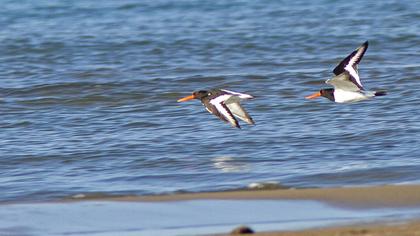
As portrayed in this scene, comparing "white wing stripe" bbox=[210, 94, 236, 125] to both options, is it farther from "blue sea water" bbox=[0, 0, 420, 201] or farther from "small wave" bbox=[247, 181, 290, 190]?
"small wave" bbox=[247, 181, 290, 190]

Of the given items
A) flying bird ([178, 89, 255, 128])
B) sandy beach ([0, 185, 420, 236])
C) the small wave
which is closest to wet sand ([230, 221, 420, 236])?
sandy beach ([0, 185, 420, 236])

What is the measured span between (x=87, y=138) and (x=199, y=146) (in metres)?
1.19

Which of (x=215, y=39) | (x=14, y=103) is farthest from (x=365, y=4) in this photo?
(x=14, y=103)

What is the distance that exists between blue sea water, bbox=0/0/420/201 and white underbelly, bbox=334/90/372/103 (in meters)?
0.36

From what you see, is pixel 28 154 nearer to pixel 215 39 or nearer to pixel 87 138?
pixel 87 138

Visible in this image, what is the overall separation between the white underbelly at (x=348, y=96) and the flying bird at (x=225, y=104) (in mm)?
847

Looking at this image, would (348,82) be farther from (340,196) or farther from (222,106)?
(340,196)

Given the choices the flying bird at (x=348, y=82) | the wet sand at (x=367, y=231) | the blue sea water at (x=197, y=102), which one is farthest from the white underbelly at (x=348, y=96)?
the wet sand at (x=367, y=231)

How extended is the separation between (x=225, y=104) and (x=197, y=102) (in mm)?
2501

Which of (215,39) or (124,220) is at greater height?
(215,39)

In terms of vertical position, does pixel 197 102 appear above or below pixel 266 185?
above

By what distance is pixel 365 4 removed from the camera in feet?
76.6

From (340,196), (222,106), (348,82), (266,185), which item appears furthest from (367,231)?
(348,82)

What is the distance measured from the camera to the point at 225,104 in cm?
973
